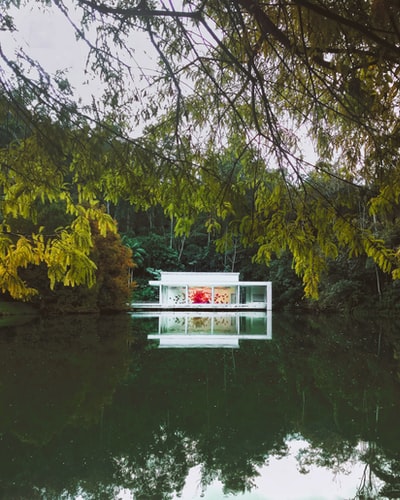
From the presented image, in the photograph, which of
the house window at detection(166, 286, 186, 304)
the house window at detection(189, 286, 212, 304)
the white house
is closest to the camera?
the white house

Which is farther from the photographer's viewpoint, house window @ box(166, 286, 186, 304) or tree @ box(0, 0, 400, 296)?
house window @ box(166, 286, 186, 304)

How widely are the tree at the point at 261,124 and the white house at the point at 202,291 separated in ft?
80.1

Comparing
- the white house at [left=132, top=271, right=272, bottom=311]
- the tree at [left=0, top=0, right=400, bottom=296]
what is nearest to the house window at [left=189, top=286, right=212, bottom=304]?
the white house at [left=132, top=271, right=272, bottom=311]

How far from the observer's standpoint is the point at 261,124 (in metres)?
3.06

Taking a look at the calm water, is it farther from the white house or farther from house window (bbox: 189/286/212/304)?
house window (bbox: 189/286/212/304)

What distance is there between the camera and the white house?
27812 mm

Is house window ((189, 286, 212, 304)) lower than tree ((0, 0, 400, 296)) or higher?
lower

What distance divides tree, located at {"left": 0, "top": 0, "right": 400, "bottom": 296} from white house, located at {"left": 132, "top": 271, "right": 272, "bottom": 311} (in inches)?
961

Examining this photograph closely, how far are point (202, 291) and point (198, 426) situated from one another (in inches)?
942

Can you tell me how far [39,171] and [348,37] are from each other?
181cm

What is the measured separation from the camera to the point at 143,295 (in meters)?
32.5

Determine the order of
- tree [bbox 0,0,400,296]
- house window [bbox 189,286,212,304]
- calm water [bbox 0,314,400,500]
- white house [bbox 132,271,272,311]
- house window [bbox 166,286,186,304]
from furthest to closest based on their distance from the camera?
1. house window [bbox 166,286,186,304]
2. house window [bbox 189,286,212,304]
3. white house [bbox 132,271,272,311]
4. calm water [bbox 0,314,400,500]
5. tree [bbox 0,0,400,296]

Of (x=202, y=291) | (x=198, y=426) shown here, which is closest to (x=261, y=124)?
(x=198, y=426)

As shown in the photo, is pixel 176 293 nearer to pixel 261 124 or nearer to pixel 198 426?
pixel 198 426
